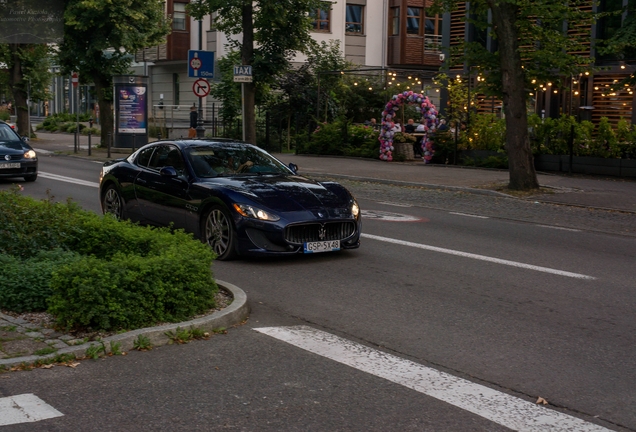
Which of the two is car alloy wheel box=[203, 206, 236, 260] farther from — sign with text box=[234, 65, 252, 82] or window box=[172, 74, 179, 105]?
window box=[172, 74, 179, 105]

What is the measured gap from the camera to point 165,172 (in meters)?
11.4

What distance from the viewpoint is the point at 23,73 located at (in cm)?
4831

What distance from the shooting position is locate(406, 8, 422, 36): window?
168 feet

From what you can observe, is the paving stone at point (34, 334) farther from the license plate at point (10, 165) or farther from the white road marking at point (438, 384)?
the license plate at point (10, 165)

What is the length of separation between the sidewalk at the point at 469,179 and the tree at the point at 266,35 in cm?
297

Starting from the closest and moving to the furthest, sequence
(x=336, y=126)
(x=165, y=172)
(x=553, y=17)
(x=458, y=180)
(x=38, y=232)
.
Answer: (x=38, y=232)
(x=165, y=172)
(x=553, y=17)
(x=458, y=180)
(x=336, y=126)

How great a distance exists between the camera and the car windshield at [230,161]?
11.5 metres

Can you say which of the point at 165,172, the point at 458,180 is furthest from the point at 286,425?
the point at 458,180

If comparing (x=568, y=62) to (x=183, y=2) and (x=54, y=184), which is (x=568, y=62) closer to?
(x=54, y=184)

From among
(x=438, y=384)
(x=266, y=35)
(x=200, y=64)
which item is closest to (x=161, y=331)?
(x=438, y=384)

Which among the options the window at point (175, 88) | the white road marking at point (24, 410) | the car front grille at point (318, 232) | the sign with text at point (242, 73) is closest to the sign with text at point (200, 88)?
the sign with text at point (242, 73)

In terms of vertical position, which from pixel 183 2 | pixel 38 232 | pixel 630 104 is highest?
pixel 183 2

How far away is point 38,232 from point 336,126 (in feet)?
78.5

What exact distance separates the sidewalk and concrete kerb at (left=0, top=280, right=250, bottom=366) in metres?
11.8
